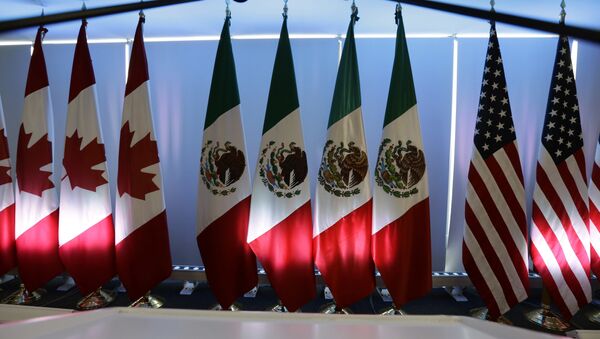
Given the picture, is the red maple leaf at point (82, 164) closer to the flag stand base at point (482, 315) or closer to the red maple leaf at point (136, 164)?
the red maple leaf at point (136, 164)

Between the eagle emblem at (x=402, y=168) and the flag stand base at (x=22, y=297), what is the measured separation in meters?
2.64

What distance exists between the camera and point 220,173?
7.59 feet

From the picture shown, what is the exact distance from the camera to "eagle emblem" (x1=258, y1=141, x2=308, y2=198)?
227cm

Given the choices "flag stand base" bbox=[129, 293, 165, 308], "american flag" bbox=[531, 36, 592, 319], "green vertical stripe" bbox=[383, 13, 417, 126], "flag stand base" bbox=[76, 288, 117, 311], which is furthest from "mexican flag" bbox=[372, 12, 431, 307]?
"flag stand base" bbox=[76, 288, 117, 311]

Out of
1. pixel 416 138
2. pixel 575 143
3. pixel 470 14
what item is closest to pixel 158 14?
pixel 416 138

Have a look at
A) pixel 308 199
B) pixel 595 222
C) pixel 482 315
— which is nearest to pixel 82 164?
pixel 308 199

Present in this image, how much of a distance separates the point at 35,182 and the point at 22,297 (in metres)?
0.89

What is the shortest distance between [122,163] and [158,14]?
3.43 feet

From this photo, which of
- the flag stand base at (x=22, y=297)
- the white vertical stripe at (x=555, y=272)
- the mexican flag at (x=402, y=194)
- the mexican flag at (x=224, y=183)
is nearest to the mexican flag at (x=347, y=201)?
the mexican flag at (x=402, y=194)

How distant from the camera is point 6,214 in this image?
245cm

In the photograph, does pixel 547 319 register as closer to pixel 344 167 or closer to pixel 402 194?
pixel 402 194

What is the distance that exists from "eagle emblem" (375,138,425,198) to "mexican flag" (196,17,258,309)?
3.04 ft

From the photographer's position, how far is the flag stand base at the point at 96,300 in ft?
8.05

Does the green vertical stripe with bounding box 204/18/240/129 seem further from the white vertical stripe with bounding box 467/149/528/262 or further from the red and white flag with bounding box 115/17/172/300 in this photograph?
the white vertical stripe with bounding box 467/149/528/262
